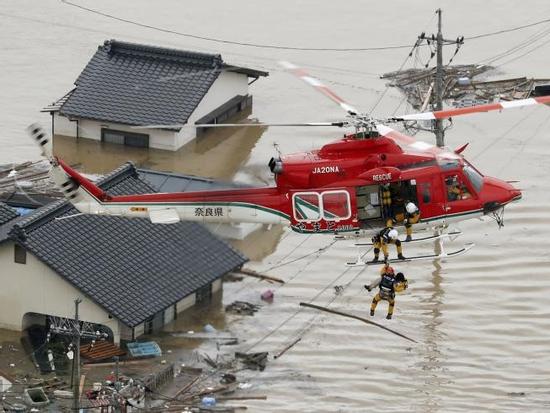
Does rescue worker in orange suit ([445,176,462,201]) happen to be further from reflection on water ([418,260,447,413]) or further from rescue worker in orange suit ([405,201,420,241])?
reflection on water ([418,260,447,413])

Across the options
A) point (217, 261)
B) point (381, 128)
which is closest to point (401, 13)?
point (217, 261)

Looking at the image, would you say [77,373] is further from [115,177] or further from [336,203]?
[115,177]

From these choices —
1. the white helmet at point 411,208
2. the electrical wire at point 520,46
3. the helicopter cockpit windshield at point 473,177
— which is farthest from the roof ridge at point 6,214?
the electrical wire at point 520,46

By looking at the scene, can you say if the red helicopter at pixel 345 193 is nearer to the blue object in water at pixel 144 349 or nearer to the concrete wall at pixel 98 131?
the blue object in water at pixel 144 349

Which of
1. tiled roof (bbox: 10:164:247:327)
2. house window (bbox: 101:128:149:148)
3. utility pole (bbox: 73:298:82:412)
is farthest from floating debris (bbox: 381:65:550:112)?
utility pole (bbox: 73:298:82:412)

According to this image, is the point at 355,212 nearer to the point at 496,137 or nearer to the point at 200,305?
the point at 200,305

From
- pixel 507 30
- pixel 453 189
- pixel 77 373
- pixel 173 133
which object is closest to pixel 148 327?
pixel 77 373
